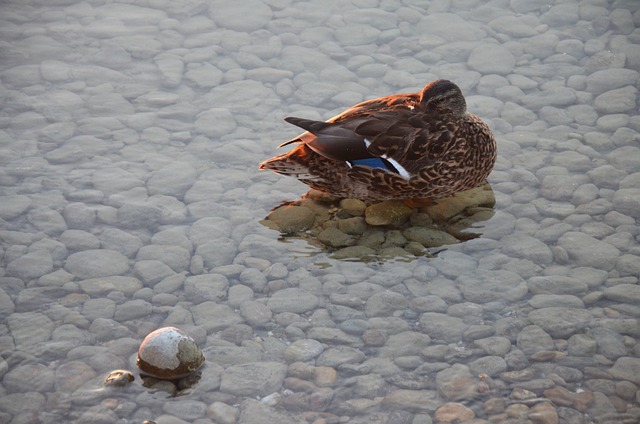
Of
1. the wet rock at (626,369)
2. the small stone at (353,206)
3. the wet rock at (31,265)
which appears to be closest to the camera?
the wet rock at (626,369)

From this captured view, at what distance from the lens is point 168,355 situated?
4.39m

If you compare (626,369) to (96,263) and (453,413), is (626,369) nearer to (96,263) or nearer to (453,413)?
(453,413)

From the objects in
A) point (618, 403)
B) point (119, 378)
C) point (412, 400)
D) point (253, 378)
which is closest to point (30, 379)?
point (119, 378)

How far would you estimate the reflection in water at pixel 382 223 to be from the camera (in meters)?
5.35

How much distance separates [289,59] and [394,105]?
1.63 m

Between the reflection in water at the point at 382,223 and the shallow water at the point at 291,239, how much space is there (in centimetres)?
8

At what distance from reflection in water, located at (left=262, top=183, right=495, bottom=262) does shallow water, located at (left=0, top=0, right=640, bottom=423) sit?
8 cm

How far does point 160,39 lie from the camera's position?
23.7ft

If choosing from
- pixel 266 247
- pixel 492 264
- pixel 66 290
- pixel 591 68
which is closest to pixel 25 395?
pixel 66 290

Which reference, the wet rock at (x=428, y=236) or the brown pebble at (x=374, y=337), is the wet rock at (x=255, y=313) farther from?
the wet rock at (x=428, y=236)

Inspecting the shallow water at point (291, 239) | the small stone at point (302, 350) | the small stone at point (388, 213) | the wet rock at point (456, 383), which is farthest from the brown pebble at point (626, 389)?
the small stone at point (388, 213)

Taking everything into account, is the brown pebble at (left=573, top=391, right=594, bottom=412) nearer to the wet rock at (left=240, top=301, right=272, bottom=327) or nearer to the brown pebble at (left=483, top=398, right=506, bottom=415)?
the brown pebble at (left=483, top=398, right=506, bottom=415)

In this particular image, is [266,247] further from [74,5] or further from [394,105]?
[74,5]

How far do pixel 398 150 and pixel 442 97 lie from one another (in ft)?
1.52
